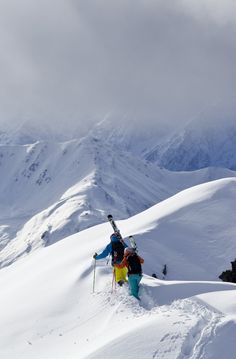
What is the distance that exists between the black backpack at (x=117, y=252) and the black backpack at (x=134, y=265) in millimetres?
2313

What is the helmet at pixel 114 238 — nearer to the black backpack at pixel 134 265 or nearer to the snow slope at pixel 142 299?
→ the snow slope at pixel 142 299

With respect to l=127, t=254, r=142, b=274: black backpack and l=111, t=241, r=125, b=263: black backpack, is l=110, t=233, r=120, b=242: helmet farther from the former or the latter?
l=127, t=254, r=142, b=274: black backpack

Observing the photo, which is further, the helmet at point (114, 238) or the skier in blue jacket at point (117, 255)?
the helmet at point (114, 238)

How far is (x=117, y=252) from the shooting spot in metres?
27.2

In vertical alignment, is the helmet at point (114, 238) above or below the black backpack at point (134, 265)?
above

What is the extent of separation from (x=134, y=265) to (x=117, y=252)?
267 centimetres

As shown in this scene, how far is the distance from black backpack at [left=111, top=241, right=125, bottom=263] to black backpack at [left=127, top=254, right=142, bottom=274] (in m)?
Result: 2.31

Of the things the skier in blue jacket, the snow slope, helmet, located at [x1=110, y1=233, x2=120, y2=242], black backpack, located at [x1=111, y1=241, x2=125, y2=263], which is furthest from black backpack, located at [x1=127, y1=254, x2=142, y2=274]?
helmet, located at [x1=110, y1=233, x2=120, y2=242]

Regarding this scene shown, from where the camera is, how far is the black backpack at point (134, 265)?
24625 mm

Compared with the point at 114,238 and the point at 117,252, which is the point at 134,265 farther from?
the point at 114,238

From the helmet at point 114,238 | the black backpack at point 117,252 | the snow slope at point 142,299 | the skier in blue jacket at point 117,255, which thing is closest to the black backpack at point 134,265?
the snow slope at point 142,299

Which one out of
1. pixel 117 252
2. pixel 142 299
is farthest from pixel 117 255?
pixel 142 299

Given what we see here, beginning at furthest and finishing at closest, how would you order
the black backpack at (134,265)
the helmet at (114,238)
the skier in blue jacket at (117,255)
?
1. the helmet at (114,238)
2. the skier in blue jacket at (117,255)
3. the black backpack at (134,265)

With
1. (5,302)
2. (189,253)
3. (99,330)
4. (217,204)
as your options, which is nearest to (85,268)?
(5,302)
